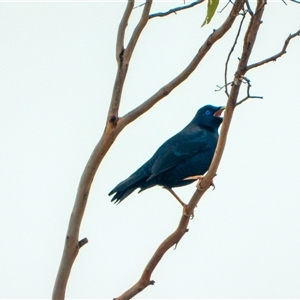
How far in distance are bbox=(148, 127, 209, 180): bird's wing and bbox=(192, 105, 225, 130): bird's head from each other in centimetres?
24

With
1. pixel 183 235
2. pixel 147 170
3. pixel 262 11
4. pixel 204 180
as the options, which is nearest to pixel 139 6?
pixel 262 11

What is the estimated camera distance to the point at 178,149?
30.4 ft

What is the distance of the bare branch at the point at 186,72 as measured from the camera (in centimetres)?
580

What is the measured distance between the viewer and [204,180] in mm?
6109

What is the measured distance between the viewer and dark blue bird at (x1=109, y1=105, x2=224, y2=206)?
897cm

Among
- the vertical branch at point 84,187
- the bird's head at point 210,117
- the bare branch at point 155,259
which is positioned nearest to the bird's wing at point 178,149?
the bird's head at point 210,117

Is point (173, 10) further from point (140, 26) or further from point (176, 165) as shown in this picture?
point (176, 165)

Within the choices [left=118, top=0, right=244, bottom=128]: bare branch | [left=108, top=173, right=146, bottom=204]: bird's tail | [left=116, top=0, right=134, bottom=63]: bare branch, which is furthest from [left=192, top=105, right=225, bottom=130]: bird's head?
[left=116, top=0, right=134, bottom=63]: bare branch

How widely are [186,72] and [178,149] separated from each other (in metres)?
3.37

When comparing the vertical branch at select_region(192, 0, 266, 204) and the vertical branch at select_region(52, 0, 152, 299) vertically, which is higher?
the vertical branch at select_region(192, 0, 266, 204)

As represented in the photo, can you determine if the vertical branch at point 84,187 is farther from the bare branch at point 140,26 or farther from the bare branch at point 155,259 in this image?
the bare branch at point 155,259

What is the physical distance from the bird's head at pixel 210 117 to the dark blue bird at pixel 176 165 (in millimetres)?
334

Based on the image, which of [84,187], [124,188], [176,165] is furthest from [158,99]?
[176,165]

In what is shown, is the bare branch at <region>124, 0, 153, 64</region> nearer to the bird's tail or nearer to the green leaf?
the green leaf
